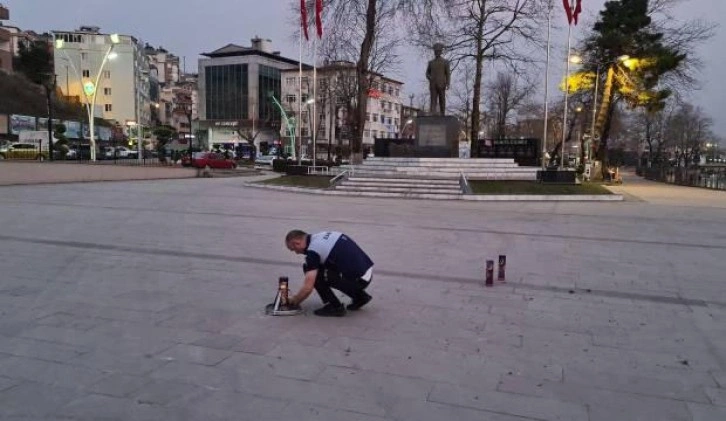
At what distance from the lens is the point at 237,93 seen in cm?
9581

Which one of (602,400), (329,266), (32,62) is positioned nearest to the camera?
(602,400)

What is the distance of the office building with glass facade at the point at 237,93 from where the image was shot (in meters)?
95.1

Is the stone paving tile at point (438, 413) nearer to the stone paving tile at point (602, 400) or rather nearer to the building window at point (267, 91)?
the stone paving tile at point (602, 400)

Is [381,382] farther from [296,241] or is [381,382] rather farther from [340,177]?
[340,177]

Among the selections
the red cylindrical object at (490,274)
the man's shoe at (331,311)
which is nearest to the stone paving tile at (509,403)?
the man's shoe at (331,311)

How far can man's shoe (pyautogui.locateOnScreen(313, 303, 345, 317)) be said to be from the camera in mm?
5988

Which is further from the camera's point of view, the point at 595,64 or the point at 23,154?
the point at 23,154

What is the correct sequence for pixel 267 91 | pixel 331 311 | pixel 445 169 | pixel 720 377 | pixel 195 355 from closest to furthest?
pixel 720 377, pixel 195 355, pixel 331 311, pixel 445 169, pixel 267 91

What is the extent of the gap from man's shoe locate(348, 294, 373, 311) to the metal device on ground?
554 millimetres

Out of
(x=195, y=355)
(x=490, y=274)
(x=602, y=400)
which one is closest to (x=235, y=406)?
(x=195, y=355)

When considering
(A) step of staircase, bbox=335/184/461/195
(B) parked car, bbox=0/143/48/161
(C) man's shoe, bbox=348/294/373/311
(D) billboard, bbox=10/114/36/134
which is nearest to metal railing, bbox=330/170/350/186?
(A) step of staircase, bbox=335/184/461/195

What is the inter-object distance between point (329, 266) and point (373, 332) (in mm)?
799

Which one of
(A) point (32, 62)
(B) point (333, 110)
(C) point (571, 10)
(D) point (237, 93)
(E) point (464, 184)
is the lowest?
(E) point (464, 184)

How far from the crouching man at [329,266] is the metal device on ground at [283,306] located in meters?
0.11
